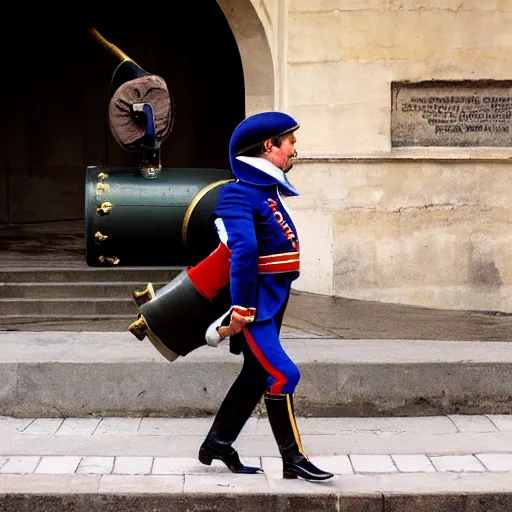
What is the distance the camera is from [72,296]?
8.46 metres

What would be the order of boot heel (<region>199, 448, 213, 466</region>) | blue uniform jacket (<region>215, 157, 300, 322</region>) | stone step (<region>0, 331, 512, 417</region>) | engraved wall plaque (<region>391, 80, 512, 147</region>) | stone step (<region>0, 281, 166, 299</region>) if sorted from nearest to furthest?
blue uniform jacket (<region>215, 157, 300, 322</region>), boot heel (<region>199, 448, 213, 466</region>), stone step (<region>0, 331, 512, 417</region>), stone step (<region>0, 281, 166, 299</region>), engraved wall plaque (<region>391, 80, 512, 147</region>)

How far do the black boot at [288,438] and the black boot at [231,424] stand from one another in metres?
0.13

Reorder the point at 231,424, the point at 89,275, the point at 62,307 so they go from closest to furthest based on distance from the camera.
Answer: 1. the point at 231,424
2. the point at 62,307
3. the point at 89,275

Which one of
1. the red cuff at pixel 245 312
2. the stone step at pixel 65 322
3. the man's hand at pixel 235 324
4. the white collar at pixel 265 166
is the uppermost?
the white collar at pixel 265 166

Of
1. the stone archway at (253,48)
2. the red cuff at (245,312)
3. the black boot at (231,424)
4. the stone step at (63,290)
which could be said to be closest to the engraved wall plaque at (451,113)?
the stone archway at (253,48)

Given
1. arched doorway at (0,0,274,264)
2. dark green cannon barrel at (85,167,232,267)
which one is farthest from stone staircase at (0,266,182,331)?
arched doorway at (0,0,274,264)

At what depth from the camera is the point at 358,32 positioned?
9.09 meters

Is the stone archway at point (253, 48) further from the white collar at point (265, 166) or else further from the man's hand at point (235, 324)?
the man's hand at point (235, 324)

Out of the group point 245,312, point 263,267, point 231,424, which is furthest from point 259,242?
point 231,424

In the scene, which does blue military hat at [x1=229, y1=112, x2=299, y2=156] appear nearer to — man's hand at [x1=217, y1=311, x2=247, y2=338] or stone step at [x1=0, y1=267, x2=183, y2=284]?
man's hand at [x1=217, y1=311, x2=247, y2=338]

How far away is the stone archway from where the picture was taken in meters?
9.18

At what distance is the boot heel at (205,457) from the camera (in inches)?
209

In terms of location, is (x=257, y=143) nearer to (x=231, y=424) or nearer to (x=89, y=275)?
(x=231, y=424)

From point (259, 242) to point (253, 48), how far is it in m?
4.63
